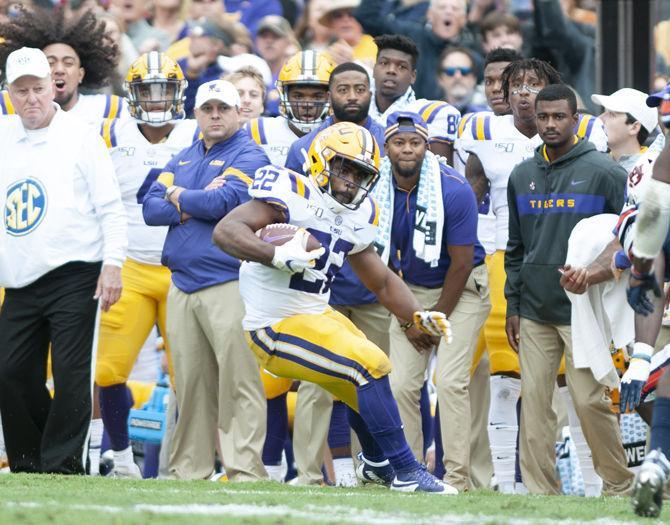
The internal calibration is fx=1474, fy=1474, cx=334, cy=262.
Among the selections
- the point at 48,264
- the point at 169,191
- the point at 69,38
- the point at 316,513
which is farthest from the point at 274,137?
the point at 316,513

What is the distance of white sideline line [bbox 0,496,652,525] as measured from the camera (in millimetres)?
5246

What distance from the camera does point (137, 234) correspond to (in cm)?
870

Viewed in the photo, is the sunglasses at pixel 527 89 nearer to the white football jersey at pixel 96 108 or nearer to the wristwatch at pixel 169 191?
the wristwatch at pixel 169 191

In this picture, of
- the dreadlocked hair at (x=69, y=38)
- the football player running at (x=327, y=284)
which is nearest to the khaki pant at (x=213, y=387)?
the football player running at (x=327, y=284)

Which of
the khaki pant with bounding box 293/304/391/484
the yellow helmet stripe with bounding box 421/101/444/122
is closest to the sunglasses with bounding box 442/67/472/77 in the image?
the yellow helmet stripe with bounding box 421/101/444/122

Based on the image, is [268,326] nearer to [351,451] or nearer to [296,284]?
[296,284]

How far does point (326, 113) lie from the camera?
29.1ft

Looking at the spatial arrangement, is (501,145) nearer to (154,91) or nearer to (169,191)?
(169,191)

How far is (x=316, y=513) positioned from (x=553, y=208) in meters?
2.76

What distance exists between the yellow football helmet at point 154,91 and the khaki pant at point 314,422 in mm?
1662

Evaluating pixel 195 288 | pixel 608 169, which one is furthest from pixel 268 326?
pixel 608 169

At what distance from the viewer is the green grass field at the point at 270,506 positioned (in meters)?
5.25

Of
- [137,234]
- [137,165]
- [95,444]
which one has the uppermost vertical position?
[137,165]

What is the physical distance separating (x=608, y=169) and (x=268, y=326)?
6.60 ft
